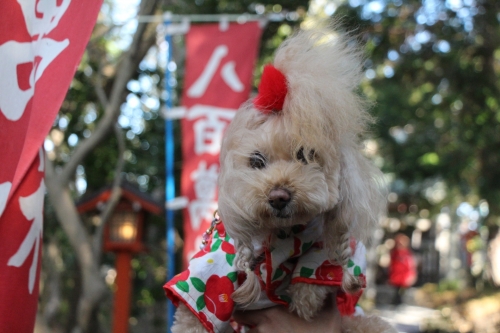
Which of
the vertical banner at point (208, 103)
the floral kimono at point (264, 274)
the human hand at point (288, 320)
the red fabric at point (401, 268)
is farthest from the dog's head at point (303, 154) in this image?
the red fabric at point (401, 268)

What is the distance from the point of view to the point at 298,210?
1.51 meters

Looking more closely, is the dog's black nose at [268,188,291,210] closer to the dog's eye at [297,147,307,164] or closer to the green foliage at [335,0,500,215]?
the dog's eye at [297,147,307,164]

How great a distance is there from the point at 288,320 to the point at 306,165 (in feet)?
1.79

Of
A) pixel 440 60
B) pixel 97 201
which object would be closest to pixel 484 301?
pixel 440 60

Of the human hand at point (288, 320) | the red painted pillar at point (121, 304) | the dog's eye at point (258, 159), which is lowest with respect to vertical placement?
the red painted pillar at point (121, 304)

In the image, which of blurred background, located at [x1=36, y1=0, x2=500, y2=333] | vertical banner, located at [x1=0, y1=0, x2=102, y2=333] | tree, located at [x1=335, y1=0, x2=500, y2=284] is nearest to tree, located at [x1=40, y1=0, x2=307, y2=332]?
blurred background, located at [x1=36, y1=0, x2=500, y2=333]

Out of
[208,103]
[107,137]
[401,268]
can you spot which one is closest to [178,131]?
[107,137]

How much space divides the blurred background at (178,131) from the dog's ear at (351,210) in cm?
196

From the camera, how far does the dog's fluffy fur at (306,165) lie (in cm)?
153

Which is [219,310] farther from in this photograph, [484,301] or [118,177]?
[484,301]

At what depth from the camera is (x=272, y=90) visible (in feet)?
5.43

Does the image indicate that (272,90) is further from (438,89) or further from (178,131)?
(438,89)

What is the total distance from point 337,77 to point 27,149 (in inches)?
39.1

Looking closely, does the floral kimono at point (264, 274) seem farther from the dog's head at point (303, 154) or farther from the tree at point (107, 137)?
the tree at point (107, 137)
